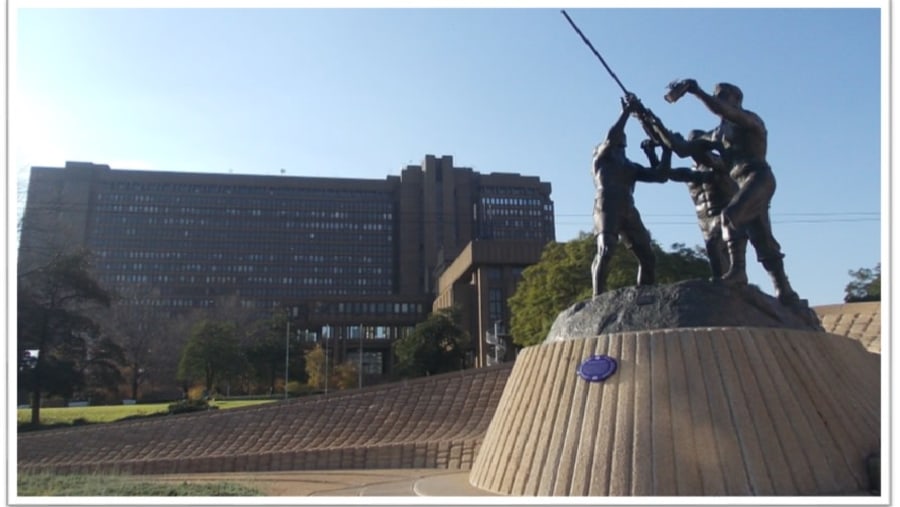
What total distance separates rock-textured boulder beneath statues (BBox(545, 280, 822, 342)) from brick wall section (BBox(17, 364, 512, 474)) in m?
6.55

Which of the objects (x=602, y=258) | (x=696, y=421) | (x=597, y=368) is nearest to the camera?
(x=696, y=421)

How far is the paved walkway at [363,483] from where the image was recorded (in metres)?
9.79

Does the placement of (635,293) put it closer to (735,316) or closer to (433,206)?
(735,316)

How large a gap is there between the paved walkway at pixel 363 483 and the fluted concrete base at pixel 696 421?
79 centimetres

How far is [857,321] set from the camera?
22969mm

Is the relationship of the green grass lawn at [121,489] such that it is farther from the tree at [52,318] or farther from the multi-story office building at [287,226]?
the multi-story office building at [287,226]

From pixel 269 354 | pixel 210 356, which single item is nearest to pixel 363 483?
pixel 210 356

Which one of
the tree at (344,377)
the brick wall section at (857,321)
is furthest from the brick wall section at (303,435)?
the tree at (344,377)

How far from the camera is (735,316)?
955 centimetres

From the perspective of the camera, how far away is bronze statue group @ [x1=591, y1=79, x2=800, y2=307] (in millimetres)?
10305

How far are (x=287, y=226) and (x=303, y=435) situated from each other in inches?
3581

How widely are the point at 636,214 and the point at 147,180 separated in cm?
10270

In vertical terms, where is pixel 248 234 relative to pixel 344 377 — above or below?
above

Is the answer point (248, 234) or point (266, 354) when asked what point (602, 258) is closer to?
point (266, 354)
